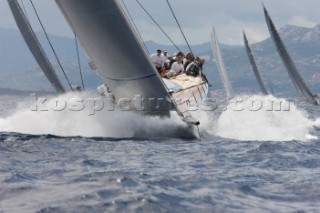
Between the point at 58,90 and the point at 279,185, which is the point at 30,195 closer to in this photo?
the point at 279,185

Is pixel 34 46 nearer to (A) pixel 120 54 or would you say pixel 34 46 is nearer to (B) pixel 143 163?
(A) pixel 120 54

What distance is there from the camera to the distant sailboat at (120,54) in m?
14.3

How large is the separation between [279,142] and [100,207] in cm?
797

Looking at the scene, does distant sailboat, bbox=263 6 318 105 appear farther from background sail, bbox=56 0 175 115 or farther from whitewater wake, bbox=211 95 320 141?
Answer: background sail, bbox=56 0 175 115

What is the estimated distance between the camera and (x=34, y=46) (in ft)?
87.5

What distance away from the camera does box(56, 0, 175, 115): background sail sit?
46.8 ft

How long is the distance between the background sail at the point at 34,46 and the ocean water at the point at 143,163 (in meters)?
7.07

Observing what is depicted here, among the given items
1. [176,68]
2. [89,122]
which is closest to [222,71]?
[176,68]

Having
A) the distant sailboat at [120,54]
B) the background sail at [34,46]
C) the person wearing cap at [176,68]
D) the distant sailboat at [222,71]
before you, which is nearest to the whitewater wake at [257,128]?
the distant sailboat at [120,54]

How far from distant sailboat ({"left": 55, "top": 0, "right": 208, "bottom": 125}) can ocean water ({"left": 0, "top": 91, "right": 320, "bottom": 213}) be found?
18.8 inches

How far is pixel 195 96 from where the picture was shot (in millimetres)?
17609

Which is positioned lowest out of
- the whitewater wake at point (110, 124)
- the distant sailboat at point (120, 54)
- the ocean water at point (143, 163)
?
the ocean water at point (143, 163)

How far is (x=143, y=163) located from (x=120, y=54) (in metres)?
4.34

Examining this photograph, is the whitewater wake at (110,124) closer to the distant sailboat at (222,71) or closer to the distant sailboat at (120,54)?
the distant sailboat at (120,54)
